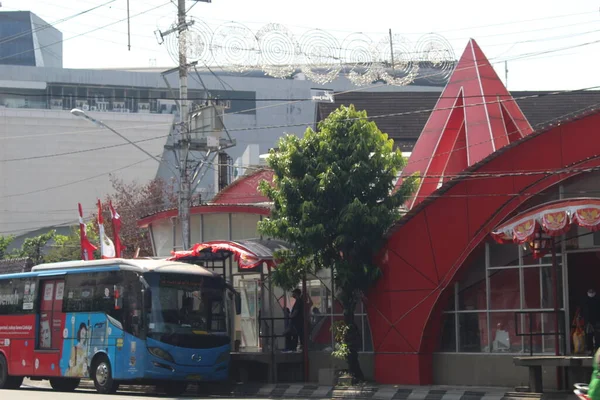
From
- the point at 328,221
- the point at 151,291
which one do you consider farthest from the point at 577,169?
the point at 151,291

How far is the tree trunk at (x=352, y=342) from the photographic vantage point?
76.4ft

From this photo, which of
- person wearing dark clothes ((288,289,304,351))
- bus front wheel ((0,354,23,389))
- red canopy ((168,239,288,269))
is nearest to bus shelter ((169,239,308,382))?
red canopy ((168,239,288,269))

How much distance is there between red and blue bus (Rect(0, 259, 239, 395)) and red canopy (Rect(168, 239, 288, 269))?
0.75m

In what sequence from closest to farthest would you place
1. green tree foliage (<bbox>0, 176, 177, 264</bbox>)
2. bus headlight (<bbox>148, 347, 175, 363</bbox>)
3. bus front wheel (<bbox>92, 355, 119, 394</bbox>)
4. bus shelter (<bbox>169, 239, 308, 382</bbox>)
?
bus headlight (<bbox>148, 347, 175, 363</bbox>) → bus front wheel (<bbox>92, 355, 119, 394</bbox>) → bus shelter (<bbox>169, 239, 308, 382</bbox>) → green tree foliage (<bbox>0, 176, 177, 264</bbox>)

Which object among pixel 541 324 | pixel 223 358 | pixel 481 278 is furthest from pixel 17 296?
pixel 541 324

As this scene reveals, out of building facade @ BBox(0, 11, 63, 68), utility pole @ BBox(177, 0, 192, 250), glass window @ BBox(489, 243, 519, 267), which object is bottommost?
glass window @ BBox(489, 243, 519, 267)

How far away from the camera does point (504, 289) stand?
867 inches

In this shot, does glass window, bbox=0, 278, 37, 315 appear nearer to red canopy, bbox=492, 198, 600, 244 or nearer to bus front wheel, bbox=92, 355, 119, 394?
bus front wheel, bbox=92, 355, 119, 394

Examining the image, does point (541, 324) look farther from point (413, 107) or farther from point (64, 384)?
point (413, 107)

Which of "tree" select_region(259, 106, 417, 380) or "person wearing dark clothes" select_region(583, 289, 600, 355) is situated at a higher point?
"tree" select_region(259, 106, 417, 380)

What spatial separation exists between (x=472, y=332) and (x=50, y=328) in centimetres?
1147

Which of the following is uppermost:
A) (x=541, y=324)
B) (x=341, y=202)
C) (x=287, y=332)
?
(x=341, y=202)

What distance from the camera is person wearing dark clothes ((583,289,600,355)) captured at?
20.1 meters

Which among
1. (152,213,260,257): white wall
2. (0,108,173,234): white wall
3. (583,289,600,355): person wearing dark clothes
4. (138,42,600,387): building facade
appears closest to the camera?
(583,289,600,355): person wearing dark clothes
